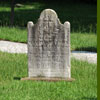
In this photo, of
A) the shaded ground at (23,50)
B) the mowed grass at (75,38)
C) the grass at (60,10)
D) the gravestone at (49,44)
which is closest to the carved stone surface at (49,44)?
the gravestone at (49,44)

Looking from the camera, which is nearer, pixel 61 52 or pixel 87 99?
pixel 87 99

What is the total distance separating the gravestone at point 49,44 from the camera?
A: 30.7ft

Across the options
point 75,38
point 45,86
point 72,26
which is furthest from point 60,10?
point 45,86

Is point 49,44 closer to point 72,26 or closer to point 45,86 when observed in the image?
point 45,86

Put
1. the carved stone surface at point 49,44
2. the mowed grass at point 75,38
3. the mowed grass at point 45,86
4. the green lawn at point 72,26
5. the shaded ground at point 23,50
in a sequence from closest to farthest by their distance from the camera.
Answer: the mowed grass at point 45,86 → the carved stone surface at point 49,44 → the shaded ground at point 23,50 → the mowed grass at point 75,38 → the green lawn at point 72,26

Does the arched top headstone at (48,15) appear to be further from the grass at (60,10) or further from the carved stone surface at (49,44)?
the grass at (60,10)

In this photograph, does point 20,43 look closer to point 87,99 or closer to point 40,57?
point 40,57

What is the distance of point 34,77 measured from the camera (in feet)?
31.4

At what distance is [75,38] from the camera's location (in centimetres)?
1675

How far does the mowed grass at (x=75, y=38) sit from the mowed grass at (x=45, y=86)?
3.62 meters

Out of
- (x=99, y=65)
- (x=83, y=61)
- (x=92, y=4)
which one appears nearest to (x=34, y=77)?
(x=83, y=61)

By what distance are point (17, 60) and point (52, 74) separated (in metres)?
2.33

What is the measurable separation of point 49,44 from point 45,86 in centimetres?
105

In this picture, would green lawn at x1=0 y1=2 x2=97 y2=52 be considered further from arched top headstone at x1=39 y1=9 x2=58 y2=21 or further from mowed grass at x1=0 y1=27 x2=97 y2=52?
arched top headstone at x1=39 y1=9 x2=58 y2=21
